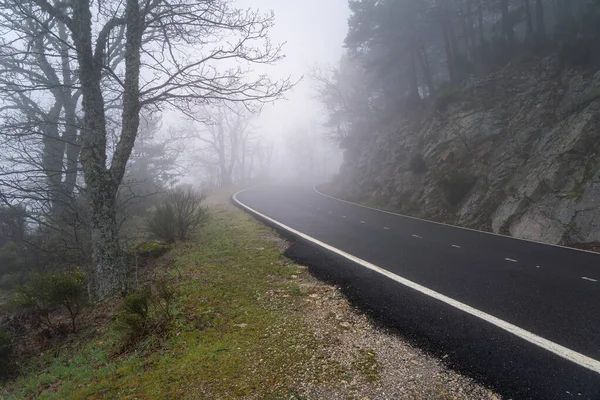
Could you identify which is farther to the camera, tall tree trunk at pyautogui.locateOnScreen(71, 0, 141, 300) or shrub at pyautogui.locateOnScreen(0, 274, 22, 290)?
shrub at pyautogui.locateOnScreen(0, 274, 22, 290)

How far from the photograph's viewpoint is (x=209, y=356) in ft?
11.9

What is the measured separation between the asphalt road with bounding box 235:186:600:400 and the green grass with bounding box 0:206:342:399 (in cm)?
113

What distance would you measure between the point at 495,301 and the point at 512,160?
11048 millimetres

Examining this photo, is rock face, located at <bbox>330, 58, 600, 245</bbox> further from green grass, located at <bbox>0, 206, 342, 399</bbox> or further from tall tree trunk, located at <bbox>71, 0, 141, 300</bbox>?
tall tree trunk, located at <bbox>71, 0, 141, 300</bbox>

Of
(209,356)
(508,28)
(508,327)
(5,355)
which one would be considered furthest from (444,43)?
(5,355)

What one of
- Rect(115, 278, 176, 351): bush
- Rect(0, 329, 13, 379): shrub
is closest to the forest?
Rect(115, 278, 176, 351): bush

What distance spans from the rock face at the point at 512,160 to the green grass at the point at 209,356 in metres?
8.88

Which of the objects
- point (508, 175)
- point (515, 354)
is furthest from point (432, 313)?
point (508, 175)

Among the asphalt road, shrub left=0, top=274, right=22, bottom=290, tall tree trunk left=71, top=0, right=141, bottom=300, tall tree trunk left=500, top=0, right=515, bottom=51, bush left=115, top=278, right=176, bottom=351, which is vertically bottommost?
the asphalt road

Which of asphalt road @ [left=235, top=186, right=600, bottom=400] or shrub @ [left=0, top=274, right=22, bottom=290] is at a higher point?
shrub @ [left=0, top=274, right=22, bottom=290]

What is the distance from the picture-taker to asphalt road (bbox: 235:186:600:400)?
3078mm

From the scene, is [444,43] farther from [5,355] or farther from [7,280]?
[5,355]

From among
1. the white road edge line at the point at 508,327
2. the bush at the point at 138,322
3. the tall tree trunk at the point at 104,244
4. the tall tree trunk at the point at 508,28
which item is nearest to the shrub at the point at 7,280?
the tall tree trunk at the point at 104,244

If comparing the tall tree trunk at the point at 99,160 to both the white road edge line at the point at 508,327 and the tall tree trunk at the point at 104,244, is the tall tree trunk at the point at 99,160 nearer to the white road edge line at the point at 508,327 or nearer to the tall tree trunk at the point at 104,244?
the tall tree trunk at the point at 104,244
